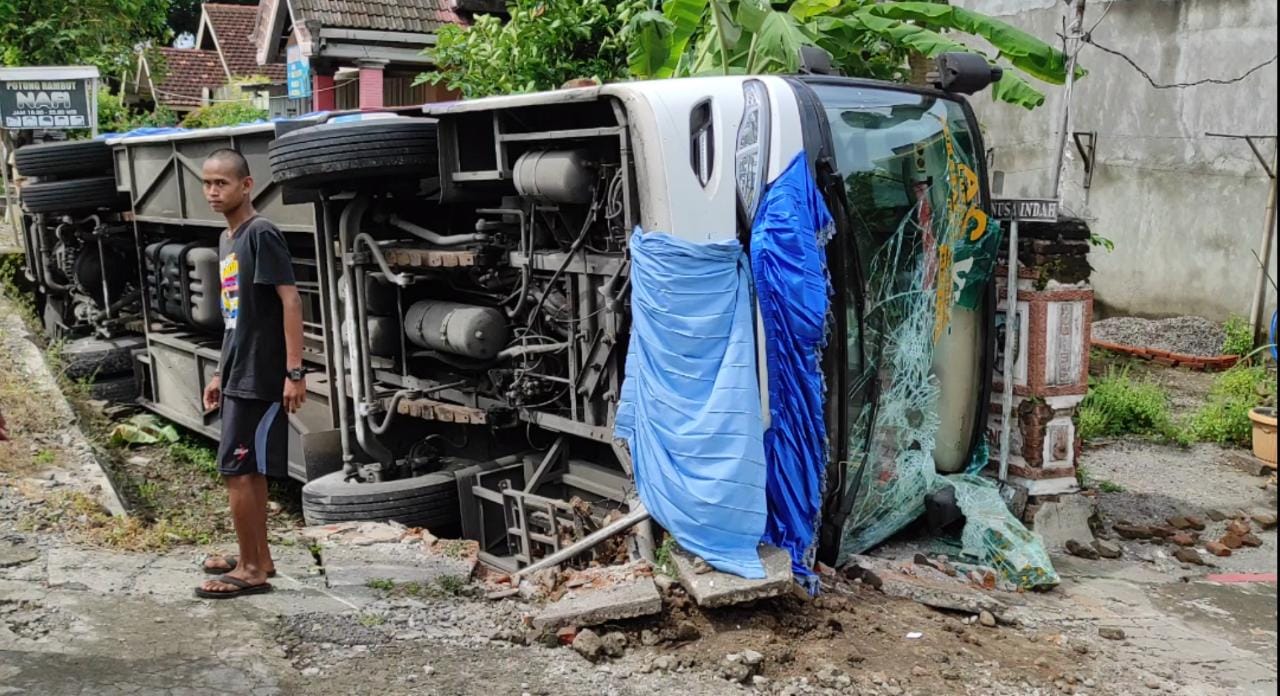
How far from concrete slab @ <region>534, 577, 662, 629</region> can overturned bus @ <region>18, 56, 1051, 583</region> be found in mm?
382

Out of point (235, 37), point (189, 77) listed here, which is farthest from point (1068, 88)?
point (235, 37)

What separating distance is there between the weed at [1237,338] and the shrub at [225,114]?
718 inches

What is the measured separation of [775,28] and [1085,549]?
386 cm

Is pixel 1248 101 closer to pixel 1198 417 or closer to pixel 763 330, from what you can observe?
pixel 1198 417

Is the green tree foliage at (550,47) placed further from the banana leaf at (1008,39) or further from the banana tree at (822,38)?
the banana leaf at (1008,39)

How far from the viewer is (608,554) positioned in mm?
5469

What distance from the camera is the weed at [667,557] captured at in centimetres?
485

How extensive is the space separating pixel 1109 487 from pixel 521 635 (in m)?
4.63

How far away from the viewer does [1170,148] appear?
12.5m

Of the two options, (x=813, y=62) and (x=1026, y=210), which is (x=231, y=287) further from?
(x=1026, y=210)

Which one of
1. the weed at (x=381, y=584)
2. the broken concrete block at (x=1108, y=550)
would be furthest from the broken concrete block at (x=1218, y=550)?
the weed at (x=381, y=584)

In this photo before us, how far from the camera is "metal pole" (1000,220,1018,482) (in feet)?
20.1

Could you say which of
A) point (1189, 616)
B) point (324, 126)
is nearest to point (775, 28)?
point (324, 126)

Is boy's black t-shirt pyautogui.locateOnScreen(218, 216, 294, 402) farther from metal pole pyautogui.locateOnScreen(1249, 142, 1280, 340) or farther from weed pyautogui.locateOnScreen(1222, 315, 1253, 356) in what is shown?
metal pole pyautogui.locateOnScreen(1249, 142, 1280, 340)
